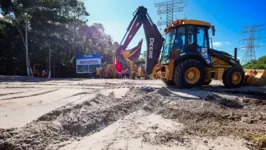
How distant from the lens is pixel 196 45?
325 inches

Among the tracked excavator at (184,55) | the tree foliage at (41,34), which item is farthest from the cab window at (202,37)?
the tree foliage at (41,34)

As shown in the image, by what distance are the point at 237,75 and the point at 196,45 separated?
257cm

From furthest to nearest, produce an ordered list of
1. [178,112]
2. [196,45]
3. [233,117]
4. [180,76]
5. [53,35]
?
[53,35] → [196,45] → [180,76] → [178,112] → [233,117]

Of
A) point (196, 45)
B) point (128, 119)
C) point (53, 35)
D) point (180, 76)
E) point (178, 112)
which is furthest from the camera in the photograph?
point (53, 35)

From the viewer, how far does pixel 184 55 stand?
7.89 m

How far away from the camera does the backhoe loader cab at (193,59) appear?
7.88 m

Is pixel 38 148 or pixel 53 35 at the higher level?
pixel 53 35

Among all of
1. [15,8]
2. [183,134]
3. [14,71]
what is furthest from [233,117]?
[14,71]

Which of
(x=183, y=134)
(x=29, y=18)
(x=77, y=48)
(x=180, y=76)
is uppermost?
(x=29, y=18)

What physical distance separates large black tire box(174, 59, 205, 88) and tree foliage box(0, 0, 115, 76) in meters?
19.3

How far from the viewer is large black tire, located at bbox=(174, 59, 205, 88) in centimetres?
767

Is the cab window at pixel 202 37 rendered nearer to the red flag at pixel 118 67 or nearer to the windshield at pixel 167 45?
the windshield at pixel 167 45

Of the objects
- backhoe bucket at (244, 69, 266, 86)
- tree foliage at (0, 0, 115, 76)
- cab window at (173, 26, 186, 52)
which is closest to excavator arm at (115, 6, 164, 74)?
cab window at (173, 26, 186, 52)

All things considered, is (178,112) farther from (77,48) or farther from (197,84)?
(77,48)
